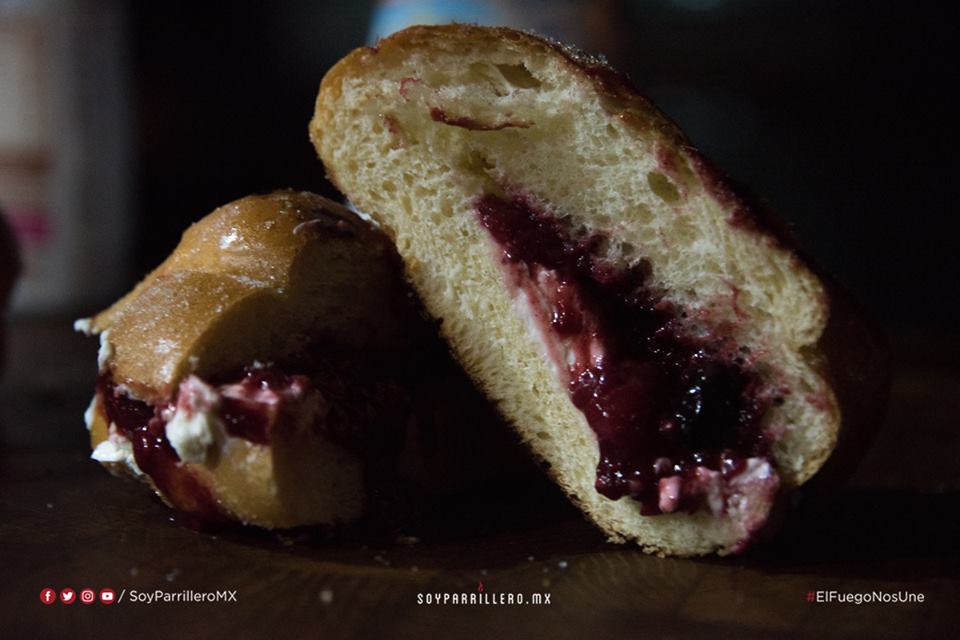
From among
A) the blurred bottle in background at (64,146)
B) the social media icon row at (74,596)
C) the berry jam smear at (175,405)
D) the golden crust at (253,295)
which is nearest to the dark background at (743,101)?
the blurred bottle in background at (64,146)

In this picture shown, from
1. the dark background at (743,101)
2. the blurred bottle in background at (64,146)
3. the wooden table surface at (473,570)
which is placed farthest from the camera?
the dark background at (743,101)

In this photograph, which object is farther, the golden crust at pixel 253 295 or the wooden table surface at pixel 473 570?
the golden crust at pixel 253 295

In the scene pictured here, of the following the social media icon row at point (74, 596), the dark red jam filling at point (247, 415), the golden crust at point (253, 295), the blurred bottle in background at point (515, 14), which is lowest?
the social media icon row at point (74, 596)

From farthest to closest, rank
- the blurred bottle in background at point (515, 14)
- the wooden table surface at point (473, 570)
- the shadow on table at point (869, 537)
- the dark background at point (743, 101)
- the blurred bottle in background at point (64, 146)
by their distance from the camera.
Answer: the dark background at point (743, 101) → the blurred bottle in background at point (515, 14) → the blurred bottle in background at point (64, 146) → the shadow on table at point (869, 537) → the wooden table surface at point (473, 570)

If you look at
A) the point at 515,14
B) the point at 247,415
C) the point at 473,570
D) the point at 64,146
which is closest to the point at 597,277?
the point at 473,570

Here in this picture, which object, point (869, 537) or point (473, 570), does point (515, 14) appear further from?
point (473, 570)

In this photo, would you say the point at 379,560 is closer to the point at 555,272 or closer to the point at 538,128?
the point at 555,272

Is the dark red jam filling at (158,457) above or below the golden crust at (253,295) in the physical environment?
below

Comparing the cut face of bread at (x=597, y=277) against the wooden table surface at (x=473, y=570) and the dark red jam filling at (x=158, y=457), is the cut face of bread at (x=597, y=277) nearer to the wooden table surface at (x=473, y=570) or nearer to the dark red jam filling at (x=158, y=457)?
the wooden table surface at (x=473, y=570)
